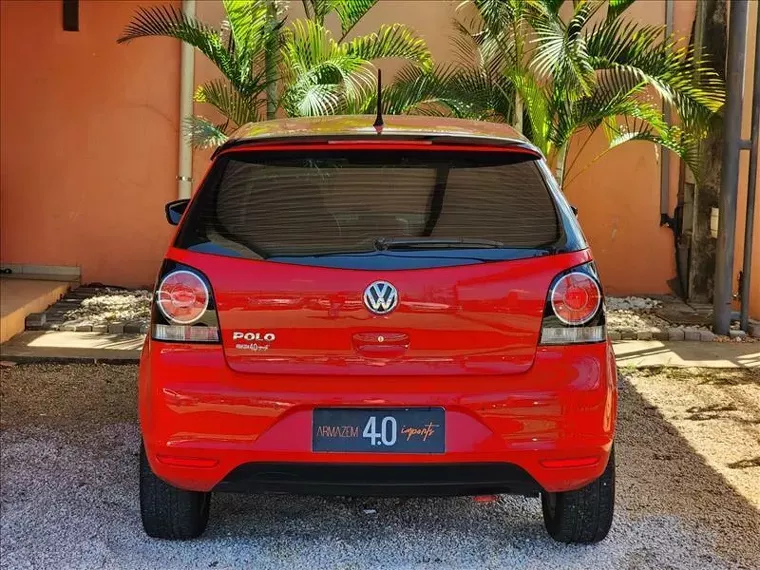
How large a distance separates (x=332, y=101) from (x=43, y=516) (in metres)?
3.99

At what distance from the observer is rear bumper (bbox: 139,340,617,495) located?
3.04 m

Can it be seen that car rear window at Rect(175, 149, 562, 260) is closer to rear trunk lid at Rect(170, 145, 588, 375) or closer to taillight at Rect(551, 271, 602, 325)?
rear trunk lid at Rect(170, 145, 588, 375)

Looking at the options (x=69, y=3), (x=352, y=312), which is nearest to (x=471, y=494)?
(x=352, y=312)

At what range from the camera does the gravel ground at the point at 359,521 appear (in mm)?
3492

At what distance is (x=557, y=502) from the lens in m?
3.54

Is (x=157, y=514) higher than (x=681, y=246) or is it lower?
lower

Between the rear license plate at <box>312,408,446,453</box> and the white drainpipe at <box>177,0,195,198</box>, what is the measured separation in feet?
19.5

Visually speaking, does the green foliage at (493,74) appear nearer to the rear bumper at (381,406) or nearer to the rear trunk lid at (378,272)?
the rear trunk lid at (378,272)

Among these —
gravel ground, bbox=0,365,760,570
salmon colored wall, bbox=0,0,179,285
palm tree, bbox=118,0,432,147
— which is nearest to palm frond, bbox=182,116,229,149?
palm tree, bbox=118,0,432,147

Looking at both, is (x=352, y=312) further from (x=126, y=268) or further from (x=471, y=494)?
(x=126, y=268)

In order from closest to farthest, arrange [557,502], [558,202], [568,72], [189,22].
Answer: [558,202], [557,502], [568,72], [189,22]


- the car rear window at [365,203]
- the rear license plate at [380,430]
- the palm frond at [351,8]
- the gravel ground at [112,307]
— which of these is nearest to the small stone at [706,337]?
the palm frond at [351,8]

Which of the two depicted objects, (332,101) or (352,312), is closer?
(352,312)

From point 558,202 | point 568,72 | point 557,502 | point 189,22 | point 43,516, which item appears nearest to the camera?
point 558,202
